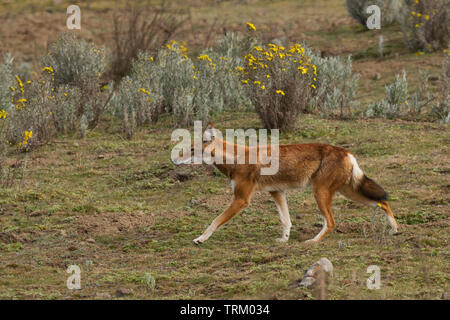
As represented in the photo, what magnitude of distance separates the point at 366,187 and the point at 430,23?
1111 centimetres

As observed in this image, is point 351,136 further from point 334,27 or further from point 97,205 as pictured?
point 334,27

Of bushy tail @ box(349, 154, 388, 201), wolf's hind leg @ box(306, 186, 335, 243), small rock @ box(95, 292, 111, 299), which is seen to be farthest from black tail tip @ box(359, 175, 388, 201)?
small rock @ box(95, 292, 111, 299)

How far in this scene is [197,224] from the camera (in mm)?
8422

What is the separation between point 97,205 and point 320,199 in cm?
316

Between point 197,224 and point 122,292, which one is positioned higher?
point 122,292

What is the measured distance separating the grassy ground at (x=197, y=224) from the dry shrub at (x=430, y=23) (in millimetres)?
5723

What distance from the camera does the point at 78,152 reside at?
1195cm

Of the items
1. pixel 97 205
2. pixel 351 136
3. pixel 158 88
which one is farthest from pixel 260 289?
pixel 158 88

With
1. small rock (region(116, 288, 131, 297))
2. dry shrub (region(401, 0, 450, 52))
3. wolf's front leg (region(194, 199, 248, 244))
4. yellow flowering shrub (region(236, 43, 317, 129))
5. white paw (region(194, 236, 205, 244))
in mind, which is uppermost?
dry shrub (region(401, 0, 450, 52))

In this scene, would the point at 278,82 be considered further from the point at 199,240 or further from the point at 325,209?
the point at 199,240

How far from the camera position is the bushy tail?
744 centimetres

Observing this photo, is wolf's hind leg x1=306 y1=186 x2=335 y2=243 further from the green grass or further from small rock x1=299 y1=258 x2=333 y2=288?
small rock x1=299 y1=258 x2=333 y2=288

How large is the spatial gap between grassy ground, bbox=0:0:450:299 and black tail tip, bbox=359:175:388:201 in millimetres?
198

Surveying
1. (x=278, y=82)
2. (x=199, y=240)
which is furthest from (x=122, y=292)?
(x=278, y=82)
